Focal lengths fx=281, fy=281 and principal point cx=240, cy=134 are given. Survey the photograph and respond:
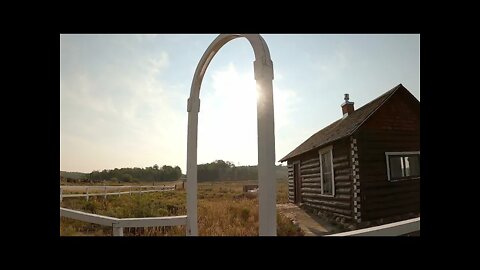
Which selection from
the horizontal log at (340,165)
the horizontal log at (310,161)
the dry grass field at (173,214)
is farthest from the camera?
the horizontal log at (310,161)

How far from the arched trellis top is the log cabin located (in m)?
6.09

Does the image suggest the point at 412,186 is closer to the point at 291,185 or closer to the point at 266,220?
the point at 291,185

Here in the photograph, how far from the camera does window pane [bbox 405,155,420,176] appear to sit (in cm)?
861

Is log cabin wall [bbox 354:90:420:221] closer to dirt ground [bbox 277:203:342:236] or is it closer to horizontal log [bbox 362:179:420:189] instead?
horizontal log [bbox 362:179:420:189]

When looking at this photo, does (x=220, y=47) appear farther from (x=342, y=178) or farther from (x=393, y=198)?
(x=393, y=198)

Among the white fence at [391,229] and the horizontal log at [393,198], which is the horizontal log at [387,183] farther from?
the white fence at [391,229]

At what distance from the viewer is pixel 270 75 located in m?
1.80

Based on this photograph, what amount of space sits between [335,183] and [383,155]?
162cm

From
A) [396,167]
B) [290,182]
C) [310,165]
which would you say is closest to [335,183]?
[396,167]

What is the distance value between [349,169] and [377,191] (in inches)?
38.0

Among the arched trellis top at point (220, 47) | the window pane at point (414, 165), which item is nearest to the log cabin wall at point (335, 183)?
the window pane at point (414, 165)

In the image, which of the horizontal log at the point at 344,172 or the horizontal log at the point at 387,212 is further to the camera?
the horizontal log at the point at 344,172

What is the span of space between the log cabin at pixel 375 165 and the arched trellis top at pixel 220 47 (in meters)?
6.09

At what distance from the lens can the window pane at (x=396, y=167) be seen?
27.2 ft
